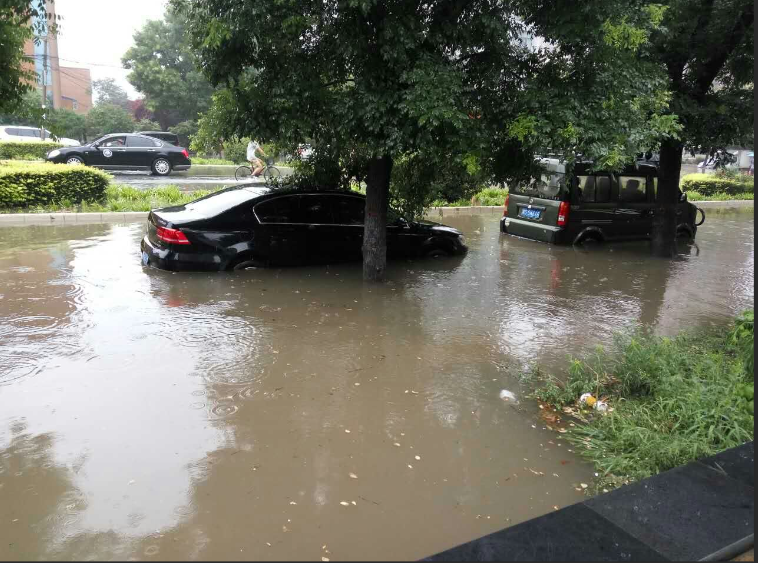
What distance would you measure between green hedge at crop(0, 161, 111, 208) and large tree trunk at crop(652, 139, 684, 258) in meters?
11.7

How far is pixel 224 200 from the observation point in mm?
9172

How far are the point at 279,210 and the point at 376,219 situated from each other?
1.41m

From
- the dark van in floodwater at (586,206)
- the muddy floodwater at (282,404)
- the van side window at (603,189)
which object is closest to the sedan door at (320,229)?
the muddy floodwater at (282,404)

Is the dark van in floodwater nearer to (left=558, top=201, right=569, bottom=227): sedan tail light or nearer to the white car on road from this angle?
(left=558, top=201, right=569, bottom=227): sedan tail light

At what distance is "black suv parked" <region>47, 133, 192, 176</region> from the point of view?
21.1 meters

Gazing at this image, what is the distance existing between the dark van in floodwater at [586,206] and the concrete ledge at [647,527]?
353 inches

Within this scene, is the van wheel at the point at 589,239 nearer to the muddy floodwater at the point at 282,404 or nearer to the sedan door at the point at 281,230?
the muddy floodwater at the point at 282,404

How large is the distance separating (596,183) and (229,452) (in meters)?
10.1

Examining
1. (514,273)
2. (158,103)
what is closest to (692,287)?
(514,273)

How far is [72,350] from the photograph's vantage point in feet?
20.1

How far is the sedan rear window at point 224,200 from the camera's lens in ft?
29.1

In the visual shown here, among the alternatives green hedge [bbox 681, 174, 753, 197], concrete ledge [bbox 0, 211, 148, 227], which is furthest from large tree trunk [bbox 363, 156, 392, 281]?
green hedge [bbox 681, 174, 753, 197]

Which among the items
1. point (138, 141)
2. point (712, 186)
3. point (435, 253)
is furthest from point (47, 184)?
point (712, 186)

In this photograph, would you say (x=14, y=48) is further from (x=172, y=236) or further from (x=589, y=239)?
(x=589, y=239)
